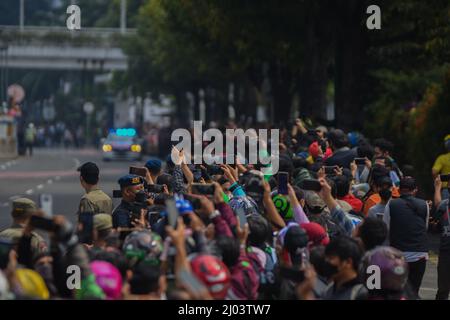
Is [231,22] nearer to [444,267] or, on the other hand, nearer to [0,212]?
[0,212]

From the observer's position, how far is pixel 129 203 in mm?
15555

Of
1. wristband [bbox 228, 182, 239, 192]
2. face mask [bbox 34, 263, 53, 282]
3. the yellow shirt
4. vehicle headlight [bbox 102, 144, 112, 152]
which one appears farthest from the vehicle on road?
face mask [bbox 34, 263, 53, 282]

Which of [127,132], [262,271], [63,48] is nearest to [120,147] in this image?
[127,132]

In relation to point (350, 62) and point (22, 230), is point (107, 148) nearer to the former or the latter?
point (350, 62)

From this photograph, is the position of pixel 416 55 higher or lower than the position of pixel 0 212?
higher

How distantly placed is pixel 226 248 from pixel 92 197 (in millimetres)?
5212

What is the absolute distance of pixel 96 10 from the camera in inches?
5305

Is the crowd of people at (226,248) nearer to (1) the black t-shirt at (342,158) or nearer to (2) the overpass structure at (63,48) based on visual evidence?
(1) the black t-shirt at (342,158)

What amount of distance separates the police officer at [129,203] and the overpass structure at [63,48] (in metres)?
87.2

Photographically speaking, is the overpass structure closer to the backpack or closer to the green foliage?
the green foliage

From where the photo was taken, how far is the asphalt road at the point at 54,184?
2330 cm

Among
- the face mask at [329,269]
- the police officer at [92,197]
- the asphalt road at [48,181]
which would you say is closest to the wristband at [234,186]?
the police officer at [92,197]
